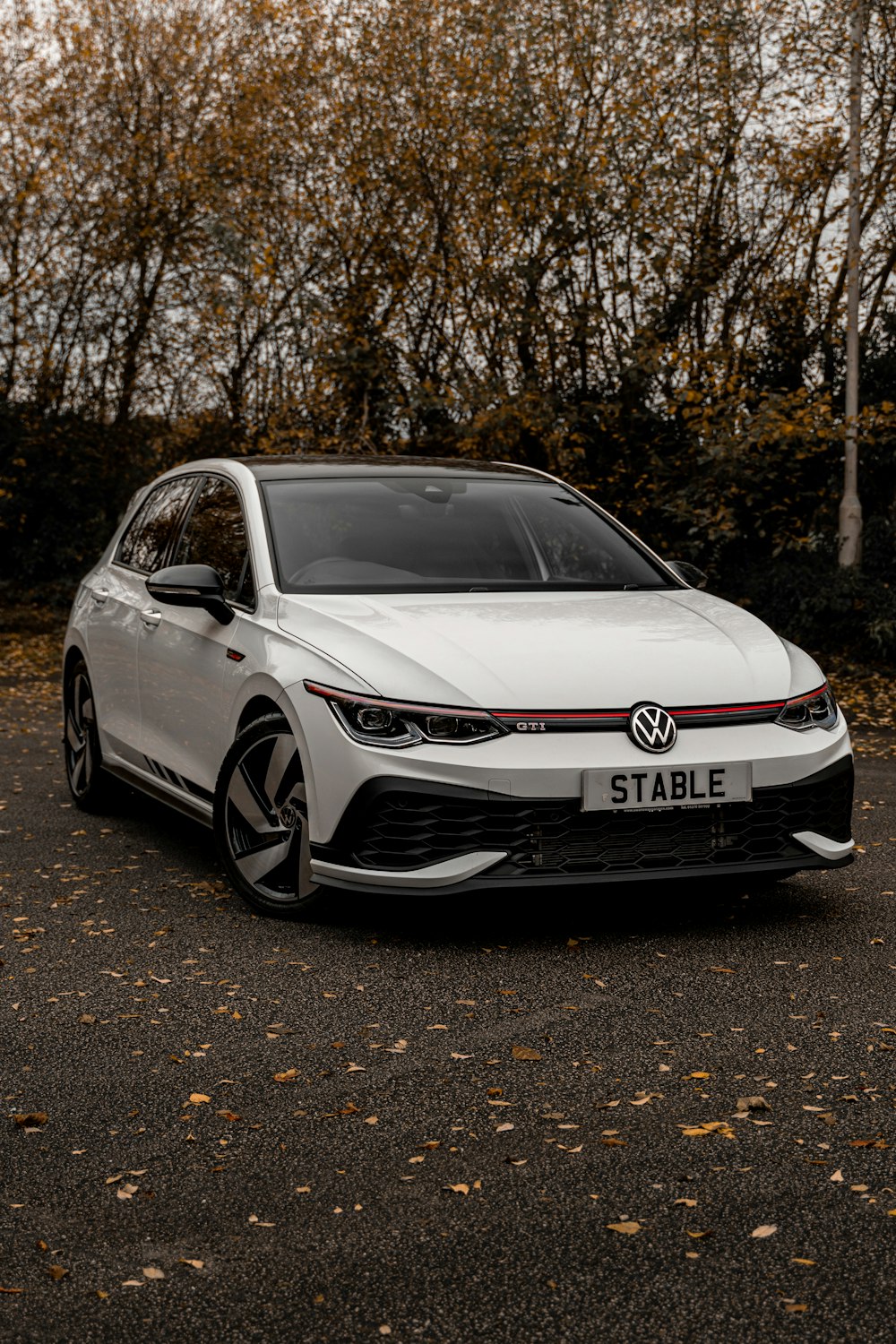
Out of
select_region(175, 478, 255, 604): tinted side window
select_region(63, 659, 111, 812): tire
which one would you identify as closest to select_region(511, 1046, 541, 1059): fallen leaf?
select_region(175, 478, 255, 604): tinted side window

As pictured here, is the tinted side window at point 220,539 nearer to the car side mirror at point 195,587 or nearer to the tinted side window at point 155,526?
the car side mirror at point 195,587

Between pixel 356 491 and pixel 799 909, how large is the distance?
2449mm

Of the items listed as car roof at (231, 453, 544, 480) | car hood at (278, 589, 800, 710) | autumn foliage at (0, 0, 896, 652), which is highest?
autumn foliage at (0, 0, 896, 652)

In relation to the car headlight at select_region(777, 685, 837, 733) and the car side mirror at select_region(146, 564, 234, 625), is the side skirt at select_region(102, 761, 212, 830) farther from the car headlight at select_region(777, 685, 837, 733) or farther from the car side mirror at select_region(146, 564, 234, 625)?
the car headlight at select_region(777, 685, 837, 733)

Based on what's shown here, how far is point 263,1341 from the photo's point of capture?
2514 millimetres

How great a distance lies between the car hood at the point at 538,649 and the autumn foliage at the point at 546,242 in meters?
9.52

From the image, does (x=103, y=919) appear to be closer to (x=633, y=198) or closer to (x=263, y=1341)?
(x=263, y=1341)

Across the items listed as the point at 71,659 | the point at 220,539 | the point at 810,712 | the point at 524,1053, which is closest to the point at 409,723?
the point at 524,1053

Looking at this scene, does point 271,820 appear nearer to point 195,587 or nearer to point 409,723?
point 409,723

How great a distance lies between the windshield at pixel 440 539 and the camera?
19.0 feet

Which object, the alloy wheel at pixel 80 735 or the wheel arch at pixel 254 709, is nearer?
the wheel arch at pixel 254 709

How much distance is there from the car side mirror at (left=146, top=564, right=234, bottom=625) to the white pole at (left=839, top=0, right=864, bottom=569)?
10.4 meters

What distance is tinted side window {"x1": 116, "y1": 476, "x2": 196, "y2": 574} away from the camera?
6969 mm

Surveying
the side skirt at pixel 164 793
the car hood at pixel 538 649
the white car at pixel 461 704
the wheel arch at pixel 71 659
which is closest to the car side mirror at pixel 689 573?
the white car at pixel 461 704
